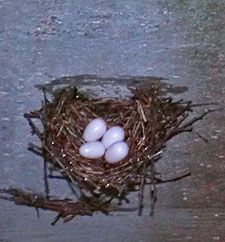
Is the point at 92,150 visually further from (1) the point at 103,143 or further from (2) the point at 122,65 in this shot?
(2) the point at 122,65

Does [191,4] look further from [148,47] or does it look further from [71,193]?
[71,193]

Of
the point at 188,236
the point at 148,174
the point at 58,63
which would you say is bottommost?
the point at 188,236

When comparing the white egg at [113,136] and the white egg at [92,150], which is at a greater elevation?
the white egg at [113,136]

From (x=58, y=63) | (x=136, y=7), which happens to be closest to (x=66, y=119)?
(x=58, y=63)

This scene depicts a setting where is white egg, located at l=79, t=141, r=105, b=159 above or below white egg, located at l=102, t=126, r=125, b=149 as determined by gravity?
below
